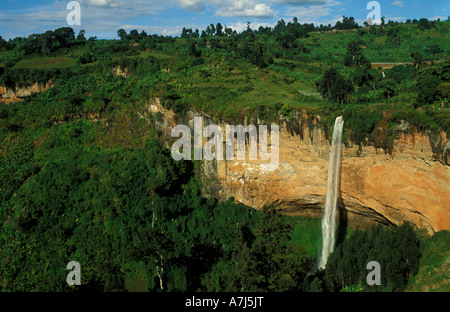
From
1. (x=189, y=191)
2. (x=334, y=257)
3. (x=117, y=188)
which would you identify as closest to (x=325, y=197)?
(x=334, y=257)

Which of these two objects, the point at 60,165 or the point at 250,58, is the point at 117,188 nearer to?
the point at 60,165

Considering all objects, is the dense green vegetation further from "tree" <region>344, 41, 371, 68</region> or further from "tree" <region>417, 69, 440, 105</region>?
"tree" <region>344, 41, 371, 68</region>

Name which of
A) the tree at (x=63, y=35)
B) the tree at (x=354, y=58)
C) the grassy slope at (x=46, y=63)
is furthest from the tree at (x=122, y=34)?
the tree at (x=354, y=58)

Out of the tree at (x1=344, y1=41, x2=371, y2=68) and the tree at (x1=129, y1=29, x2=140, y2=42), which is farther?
the tree at (x1=129, y1=29, x2=140, y2=42)

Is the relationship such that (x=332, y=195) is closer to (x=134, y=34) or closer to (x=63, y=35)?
(x=63, y=35)

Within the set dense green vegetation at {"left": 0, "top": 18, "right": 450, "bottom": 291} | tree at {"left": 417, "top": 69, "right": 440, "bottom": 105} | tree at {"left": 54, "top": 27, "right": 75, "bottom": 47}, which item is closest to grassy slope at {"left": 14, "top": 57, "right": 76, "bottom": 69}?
dense green vegetation at {"left": 0, "top": 18, "right": 450, "bottom": 291}

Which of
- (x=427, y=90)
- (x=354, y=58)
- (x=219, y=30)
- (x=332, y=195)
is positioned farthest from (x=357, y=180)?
(x=219, y=30)
